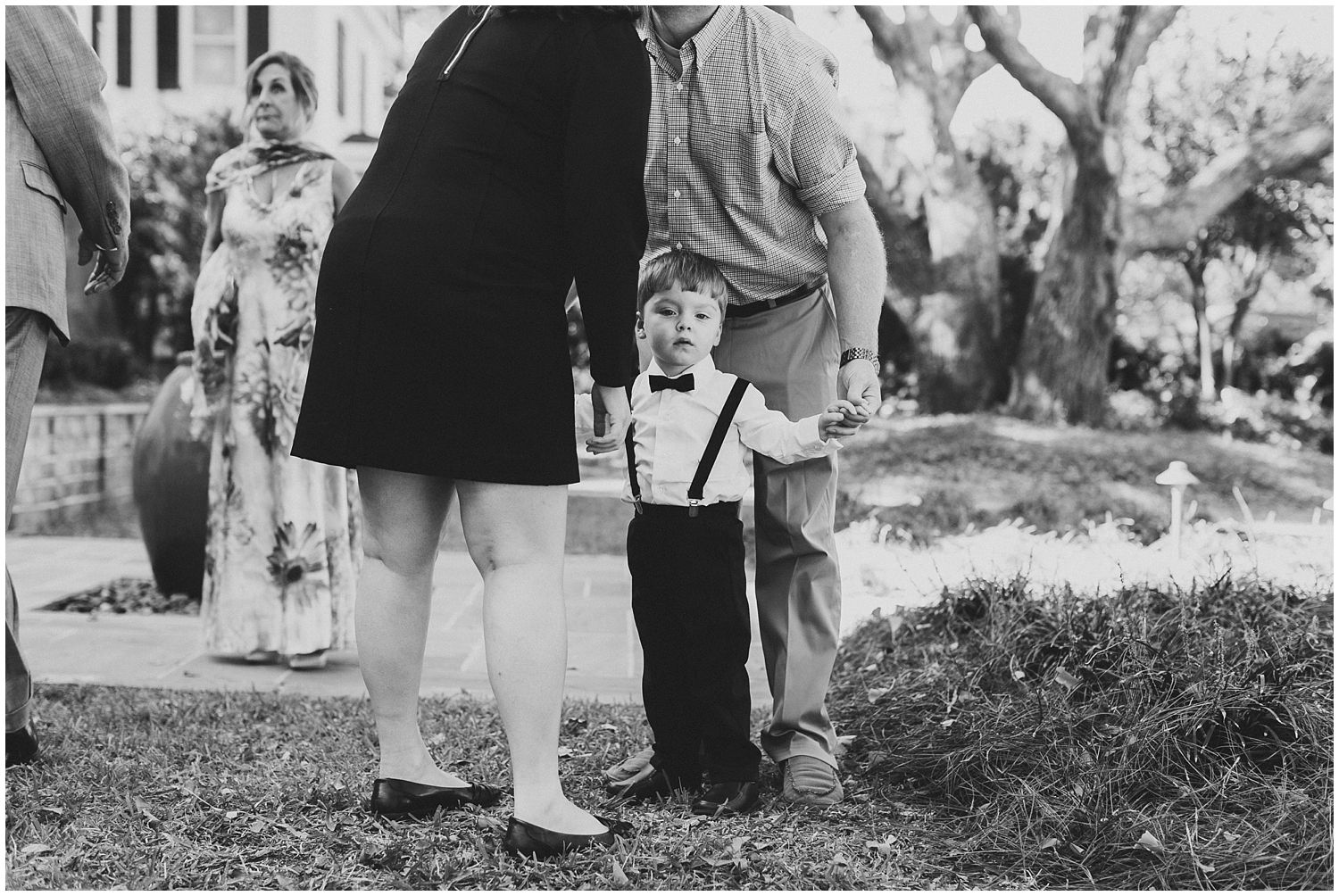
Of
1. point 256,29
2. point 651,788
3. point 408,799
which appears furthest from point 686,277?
point 256,29

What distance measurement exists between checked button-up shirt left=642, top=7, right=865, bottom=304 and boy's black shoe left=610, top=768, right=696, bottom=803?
110cm

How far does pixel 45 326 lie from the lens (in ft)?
8.68

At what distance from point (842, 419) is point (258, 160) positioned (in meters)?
2.52

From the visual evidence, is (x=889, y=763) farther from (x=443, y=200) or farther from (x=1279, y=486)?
(x=1279, y=486)

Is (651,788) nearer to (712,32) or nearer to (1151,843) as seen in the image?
(1151,843)

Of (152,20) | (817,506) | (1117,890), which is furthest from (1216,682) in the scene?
(152,20)

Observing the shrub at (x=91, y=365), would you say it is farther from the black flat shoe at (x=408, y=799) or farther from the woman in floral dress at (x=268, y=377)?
the black flat shoe at (x=408, y=799)

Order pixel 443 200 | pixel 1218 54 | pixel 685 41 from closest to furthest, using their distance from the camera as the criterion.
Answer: pixel 443 200 < pixel 685 41 < pixel 1218 54

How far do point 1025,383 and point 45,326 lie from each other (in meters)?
9.85

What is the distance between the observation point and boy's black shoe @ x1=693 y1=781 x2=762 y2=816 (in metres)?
2.56

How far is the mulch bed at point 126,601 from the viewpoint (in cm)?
478

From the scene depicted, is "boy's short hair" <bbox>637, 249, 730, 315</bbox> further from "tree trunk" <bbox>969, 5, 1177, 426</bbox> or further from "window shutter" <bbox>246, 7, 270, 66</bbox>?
"window shutter" <bbox>246, 7, 270, 66</bbox>

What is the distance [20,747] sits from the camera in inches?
110

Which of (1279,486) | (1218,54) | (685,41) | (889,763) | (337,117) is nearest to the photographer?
(685,41)
